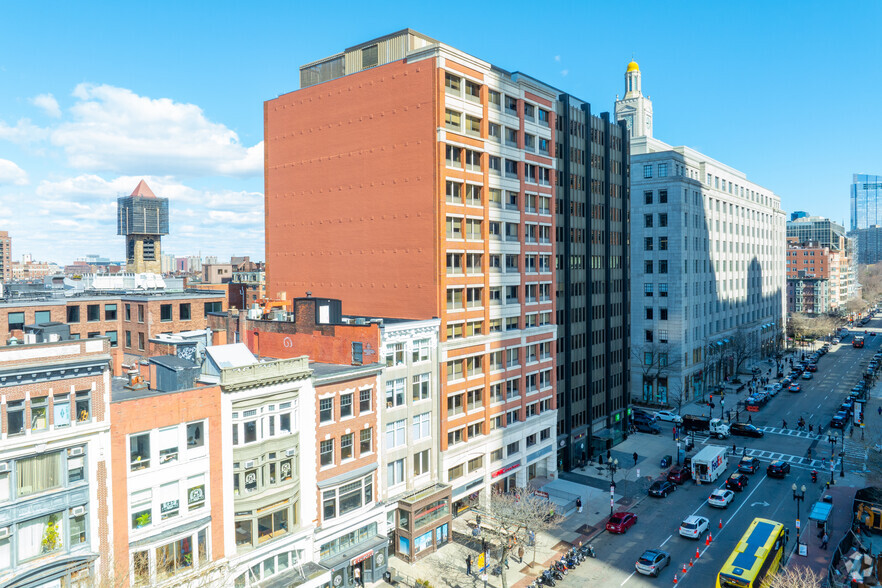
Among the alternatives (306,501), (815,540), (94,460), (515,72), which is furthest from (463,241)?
(815,540)

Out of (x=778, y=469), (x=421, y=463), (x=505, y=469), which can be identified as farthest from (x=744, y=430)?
(x=421, y=463)

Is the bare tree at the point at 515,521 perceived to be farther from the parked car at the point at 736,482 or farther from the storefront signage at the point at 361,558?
the parked car at the point at 736,482

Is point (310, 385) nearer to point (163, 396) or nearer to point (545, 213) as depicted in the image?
point (163, 396)

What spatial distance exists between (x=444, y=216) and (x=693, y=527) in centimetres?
3420

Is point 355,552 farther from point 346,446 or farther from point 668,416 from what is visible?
point 668,416

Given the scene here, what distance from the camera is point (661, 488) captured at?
202 feet

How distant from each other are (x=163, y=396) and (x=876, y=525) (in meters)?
55.9

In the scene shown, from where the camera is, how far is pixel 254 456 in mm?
39406

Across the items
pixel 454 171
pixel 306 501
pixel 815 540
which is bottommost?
pixel 815 540

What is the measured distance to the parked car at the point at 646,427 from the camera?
84250 mm

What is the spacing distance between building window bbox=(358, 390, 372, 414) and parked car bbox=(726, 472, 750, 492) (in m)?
40.4

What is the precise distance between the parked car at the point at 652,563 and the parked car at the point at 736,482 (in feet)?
66.1

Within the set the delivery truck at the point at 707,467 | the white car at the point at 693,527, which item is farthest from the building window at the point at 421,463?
the delivery truck at the point at 707,467

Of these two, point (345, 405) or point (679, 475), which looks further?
point (679, 475)
